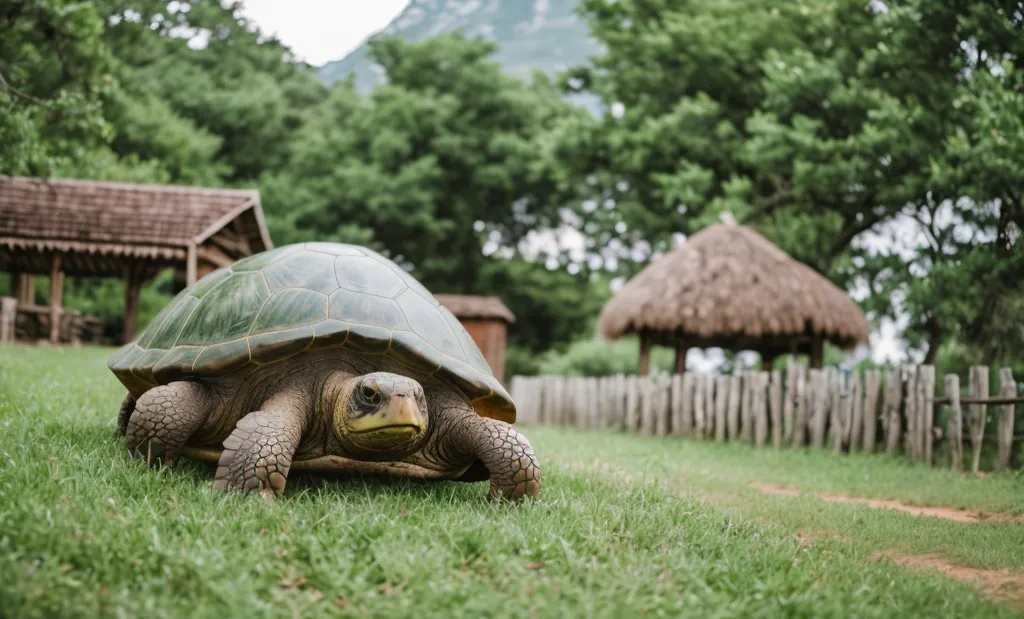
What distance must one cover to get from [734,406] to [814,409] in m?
1.28

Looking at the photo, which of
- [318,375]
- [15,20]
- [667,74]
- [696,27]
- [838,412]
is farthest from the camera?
[667,74]

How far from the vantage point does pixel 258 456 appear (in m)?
4.01

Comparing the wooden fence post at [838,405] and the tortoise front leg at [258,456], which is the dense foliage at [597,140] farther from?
the tortoise front leg at [258,456]

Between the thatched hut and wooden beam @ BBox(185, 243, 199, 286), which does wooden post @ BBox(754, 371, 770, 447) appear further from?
wooden beam @ BBox(185, 243, 199, 286)

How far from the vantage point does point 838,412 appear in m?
10.8

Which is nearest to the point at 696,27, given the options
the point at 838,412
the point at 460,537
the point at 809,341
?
the point at 809,341

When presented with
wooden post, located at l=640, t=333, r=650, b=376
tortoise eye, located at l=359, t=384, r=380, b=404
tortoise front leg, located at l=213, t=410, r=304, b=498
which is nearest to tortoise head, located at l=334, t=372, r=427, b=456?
tortoise eye, located at l=359, t=384, r=380, b=404

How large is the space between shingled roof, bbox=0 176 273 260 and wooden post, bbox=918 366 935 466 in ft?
44.2

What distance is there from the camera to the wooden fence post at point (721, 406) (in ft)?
40.0

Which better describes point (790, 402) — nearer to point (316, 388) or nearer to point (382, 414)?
point (316, 388)

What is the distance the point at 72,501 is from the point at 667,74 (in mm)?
20479

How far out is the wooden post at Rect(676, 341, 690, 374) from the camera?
51.6 ft

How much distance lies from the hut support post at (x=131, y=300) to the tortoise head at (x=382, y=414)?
15.0 metres

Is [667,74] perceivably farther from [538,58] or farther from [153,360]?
[153,360]
